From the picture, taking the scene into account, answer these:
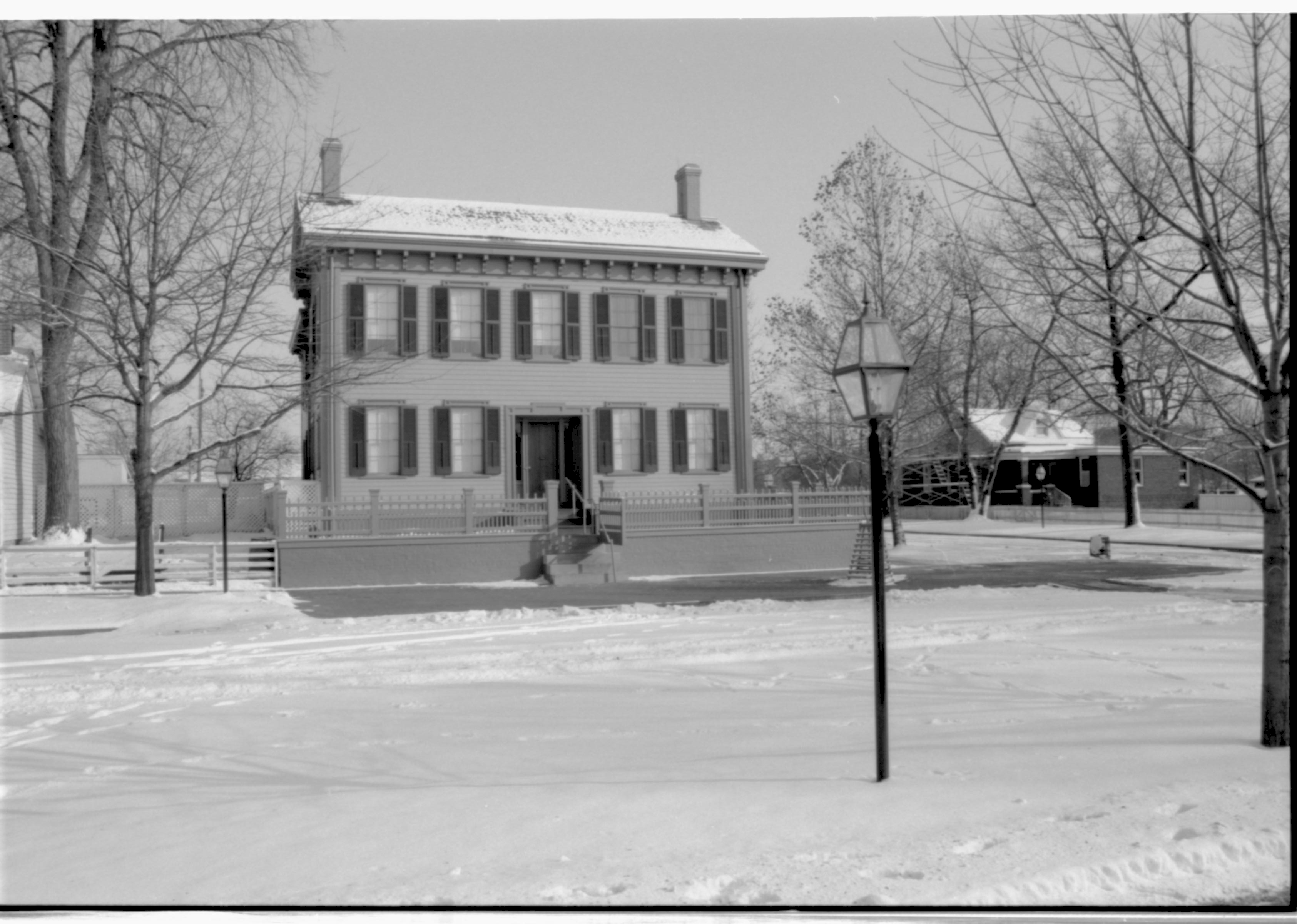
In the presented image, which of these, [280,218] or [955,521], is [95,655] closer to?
[280,218]

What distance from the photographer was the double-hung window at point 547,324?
18844 mm

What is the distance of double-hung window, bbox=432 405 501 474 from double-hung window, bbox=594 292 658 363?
7.56 feet

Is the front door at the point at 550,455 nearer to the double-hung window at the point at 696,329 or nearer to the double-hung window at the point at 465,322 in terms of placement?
the double-hung window at the point at 465,322

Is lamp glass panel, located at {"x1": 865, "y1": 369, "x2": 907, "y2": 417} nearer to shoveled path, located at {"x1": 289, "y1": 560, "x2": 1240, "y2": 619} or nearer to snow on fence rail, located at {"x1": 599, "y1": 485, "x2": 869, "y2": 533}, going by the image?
shoveled path, located at {"x1": 289, "y1": 560, "x2": 1240, "y2": 619}

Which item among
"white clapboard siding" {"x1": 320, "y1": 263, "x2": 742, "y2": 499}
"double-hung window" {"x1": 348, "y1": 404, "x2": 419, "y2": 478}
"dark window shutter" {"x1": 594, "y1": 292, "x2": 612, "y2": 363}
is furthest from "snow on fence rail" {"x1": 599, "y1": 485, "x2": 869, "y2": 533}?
"double-hung window" {"x1": 348, "y1": 404, "x2": 419, "y2": 478}

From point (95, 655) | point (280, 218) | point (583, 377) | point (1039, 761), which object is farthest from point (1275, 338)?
point (583, 377)

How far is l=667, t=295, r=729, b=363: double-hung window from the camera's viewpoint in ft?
64.2

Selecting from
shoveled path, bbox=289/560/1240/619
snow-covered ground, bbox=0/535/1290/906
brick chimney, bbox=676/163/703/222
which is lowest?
shoveled path, bbox=289/560/1240/619

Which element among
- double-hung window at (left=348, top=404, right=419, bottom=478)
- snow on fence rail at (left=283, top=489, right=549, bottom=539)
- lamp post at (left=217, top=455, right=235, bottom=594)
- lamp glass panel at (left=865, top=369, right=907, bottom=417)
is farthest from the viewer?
double-hung window at (left=348, top=404, right=419, bottom=478)

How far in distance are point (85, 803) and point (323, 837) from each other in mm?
1486

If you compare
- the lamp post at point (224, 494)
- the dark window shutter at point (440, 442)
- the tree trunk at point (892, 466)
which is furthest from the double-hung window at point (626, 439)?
the lamp post at point (224, 494)

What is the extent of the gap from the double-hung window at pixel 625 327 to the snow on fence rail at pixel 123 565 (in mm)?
6727

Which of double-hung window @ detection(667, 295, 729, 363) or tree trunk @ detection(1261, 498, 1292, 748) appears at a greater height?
double-hung window @ detection(667, 295, 729, 363)

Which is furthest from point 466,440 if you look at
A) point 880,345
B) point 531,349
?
point 880,345
